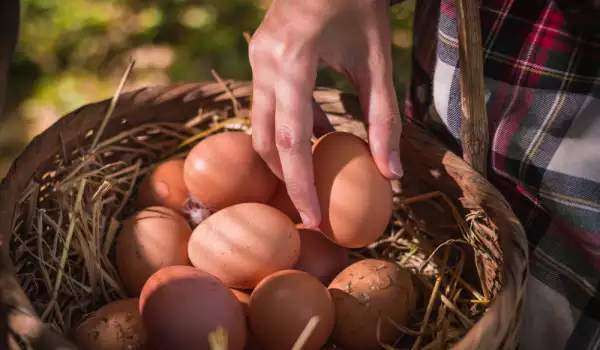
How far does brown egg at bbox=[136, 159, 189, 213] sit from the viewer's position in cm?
107

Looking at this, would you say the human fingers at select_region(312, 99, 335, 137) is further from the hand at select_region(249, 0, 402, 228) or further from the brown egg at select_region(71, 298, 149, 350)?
the brown egg at select_region(71, 298, 149, 350)

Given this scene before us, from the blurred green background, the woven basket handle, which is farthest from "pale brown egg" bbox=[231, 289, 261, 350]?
the blurred green background

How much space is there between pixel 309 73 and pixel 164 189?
0.36 meters

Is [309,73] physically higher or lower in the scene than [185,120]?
higher

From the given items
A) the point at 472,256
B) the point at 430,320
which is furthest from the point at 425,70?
the point at 430,320

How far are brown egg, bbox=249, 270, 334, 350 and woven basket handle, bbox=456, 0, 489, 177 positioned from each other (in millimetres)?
299

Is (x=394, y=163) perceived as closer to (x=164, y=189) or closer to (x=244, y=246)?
(x=244, y=246)

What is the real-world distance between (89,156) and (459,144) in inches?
24.3

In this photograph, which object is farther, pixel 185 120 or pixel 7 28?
pixel 185 120

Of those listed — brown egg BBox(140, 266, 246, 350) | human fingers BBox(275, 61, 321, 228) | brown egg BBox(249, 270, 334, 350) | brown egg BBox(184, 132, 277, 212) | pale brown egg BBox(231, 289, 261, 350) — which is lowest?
pale brown egg BBox(231, 289, 261, 350)

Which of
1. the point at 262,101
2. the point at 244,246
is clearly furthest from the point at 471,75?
the point at 244,246

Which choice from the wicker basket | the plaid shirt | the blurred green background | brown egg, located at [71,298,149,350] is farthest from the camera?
the blurred green background

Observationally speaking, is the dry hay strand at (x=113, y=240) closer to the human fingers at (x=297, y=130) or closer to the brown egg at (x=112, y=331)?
the brown egg at (x=112, y=331)

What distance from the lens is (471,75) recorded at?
863mm
